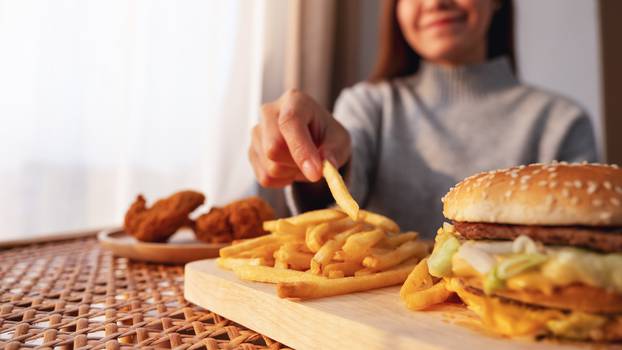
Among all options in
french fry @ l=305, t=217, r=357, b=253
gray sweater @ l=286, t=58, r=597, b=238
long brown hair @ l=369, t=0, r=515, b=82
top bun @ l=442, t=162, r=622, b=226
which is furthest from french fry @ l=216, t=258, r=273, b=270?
long brown hair @ l=369, t=0, r=515, b=82

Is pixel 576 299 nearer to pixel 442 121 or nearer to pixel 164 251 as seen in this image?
pixel 164 251

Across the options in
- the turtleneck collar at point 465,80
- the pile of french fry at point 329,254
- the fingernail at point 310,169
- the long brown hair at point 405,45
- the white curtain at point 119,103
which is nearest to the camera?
the pile of french fry at point 329,254

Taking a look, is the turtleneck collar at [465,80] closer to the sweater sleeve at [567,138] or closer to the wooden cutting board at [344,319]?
the sweater sleeve at [567,138]

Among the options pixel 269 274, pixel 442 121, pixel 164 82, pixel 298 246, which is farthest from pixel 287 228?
pixel 164 82

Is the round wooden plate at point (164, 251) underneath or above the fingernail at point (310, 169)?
underneath

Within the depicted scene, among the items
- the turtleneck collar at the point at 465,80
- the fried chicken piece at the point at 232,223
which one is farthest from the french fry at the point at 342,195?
the turtleneck collar at the point at 465,80

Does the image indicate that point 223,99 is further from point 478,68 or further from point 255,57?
point 478,68

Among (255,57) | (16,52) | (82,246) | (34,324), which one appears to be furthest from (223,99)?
(34,324)
